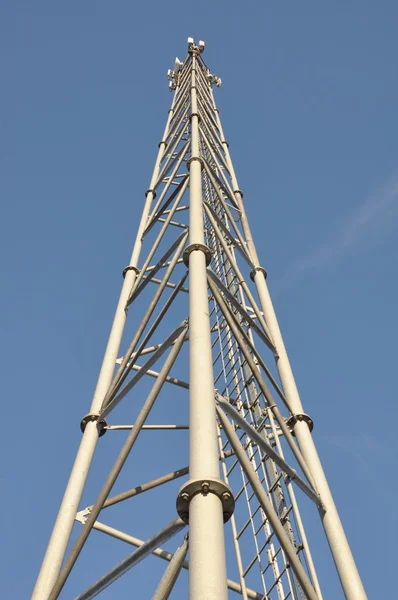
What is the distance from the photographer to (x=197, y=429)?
15.4 feet

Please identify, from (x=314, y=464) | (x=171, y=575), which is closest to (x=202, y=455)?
(x=171, y=575)

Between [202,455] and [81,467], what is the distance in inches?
103

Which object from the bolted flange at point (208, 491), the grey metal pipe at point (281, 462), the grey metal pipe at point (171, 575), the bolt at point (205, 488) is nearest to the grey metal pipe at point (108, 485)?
Result: the grey metal pipe at point (281, 462)

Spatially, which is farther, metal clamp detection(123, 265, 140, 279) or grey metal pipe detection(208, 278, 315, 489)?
metal clamp detection(123, 265, 140, 279)

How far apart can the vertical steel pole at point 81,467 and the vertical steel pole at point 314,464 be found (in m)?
2.04

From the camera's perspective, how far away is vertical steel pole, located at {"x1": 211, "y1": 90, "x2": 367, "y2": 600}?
5344 millimetres

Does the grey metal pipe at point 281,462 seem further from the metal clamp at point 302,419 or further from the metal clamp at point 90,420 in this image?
the metal clamp at point 90,420

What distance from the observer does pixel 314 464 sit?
660 cm

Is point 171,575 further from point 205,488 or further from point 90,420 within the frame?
point 90,420

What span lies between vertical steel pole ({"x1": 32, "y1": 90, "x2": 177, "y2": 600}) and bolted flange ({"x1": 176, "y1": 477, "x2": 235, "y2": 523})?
179 cm

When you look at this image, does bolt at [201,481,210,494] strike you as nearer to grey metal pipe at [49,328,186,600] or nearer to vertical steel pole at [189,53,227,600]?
vertical steel pole at [189,53,227,600]

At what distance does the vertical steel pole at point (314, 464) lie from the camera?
5344 mm

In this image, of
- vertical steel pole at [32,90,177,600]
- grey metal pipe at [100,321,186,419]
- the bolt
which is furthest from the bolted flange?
grey metal pipe at [100,321,186,419]

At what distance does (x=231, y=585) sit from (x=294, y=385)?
7.97 feet
